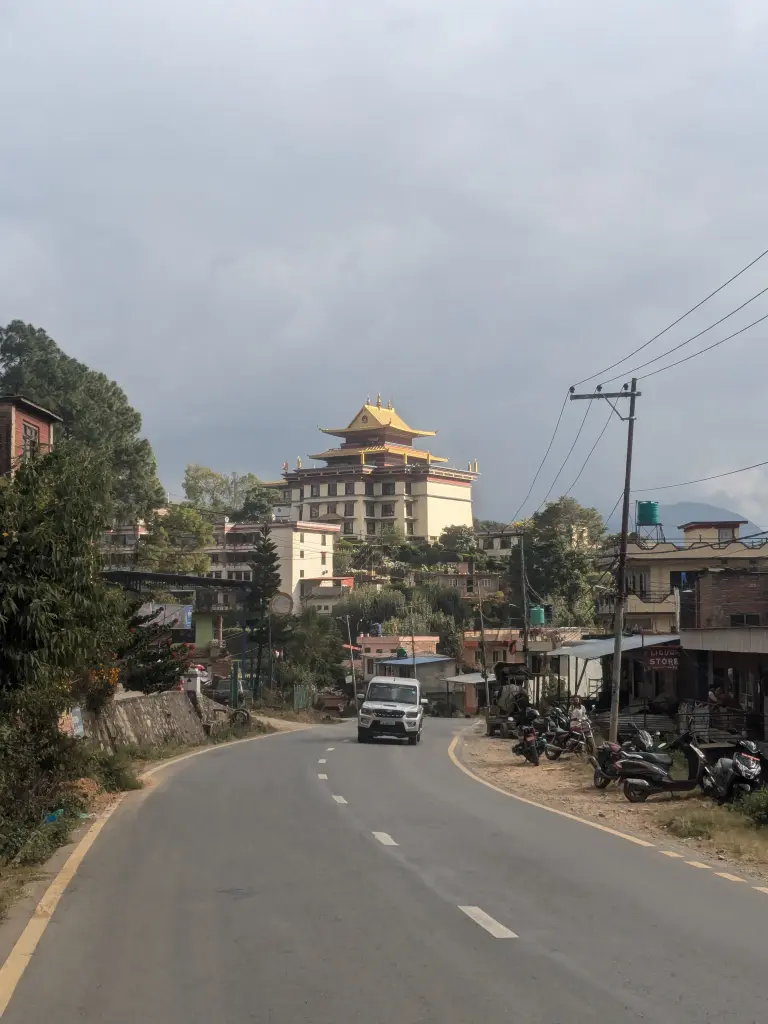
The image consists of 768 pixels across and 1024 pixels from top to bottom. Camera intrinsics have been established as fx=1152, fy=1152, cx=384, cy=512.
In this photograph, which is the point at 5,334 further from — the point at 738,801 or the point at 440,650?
the point at 738,801

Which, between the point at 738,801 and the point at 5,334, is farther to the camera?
the point at 5,334

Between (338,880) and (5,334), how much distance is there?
5854 centimetres

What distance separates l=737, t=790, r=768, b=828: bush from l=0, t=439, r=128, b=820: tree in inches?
373

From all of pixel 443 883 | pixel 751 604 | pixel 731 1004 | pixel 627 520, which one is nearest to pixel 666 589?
pixel 751 604

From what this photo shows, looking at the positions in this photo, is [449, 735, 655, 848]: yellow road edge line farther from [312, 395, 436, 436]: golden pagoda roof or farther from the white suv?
[312, 395, 436, 436]: golden pagoda roof

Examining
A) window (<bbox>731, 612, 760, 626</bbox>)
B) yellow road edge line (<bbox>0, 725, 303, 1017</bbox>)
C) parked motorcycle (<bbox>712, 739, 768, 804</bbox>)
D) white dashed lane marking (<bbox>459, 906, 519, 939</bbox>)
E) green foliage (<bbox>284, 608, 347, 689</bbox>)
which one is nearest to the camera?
yellow road edge line (<bbox>0, 725, 303, 1017</bbox>)

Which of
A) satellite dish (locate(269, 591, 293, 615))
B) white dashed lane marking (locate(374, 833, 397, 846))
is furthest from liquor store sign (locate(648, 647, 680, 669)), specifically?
satellite dish (locate(269, 591, 293, 615))

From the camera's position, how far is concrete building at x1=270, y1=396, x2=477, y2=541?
136m

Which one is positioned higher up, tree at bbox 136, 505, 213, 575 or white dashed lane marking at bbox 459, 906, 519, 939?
tree at bbox 136, 505, 213, 575

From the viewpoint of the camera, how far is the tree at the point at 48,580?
39.9 feet

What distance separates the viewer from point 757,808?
660 inches

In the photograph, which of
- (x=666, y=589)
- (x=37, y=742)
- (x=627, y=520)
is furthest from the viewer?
(x=666, y=589)

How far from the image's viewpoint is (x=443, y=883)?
11008 millimetres

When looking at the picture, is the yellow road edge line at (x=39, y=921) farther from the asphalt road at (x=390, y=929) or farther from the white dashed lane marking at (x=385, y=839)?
the white dashed lane marking at (x=385, y=839)
